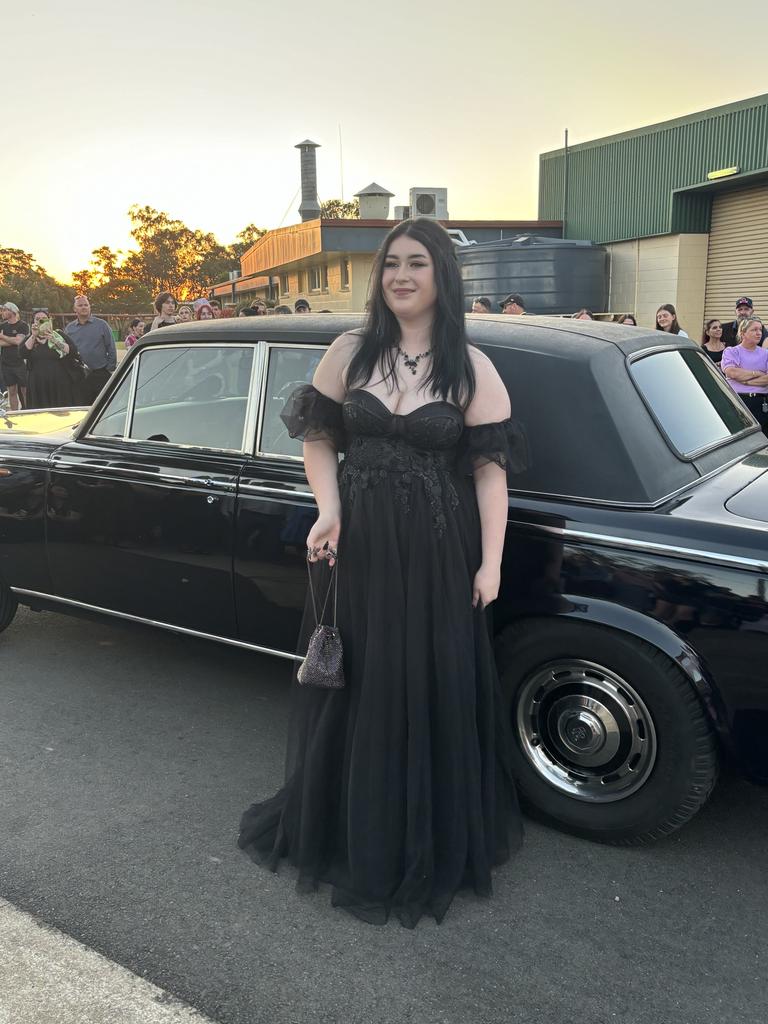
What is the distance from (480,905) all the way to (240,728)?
1.49 meters

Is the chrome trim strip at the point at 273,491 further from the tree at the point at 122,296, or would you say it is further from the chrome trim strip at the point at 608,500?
the tree at the point at 122,296

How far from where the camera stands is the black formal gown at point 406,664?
2.49 meters

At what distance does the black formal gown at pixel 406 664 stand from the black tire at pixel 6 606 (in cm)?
262

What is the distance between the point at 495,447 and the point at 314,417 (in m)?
0.55

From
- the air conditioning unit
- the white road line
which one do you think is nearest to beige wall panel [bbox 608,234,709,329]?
the air conditioning unit

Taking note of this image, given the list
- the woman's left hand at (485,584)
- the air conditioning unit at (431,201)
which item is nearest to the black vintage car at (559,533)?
the woman's left hand at (485,584)

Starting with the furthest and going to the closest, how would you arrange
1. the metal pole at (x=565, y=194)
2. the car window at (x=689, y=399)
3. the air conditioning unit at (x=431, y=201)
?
the metal pole at (x=565, y=194) < the air conditioning unit at (x=431, y=201) < the car window at (x=689, y=399)

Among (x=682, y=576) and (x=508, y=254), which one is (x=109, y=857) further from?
(x=508, y=254)

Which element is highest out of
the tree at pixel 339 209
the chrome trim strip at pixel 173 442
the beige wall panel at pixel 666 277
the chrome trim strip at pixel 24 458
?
the tree at pixel 339 209

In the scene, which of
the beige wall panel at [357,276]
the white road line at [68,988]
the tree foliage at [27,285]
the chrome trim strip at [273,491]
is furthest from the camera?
the tree foliage at [27,285]

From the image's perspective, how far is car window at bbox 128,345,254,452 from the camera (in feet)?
11.8

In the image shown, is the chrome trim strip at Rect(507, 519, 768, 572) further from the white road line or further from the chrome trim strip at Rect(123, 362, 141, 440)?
the chrome trim strip at Rect(123, 362, 141, 440)

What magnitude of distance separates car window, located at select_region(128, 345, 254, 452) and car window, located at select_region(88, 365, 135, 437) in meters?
0.06

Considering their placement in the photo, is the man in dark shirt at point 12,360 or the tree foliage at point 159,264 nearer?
the man in dark shirt at point 12,360
